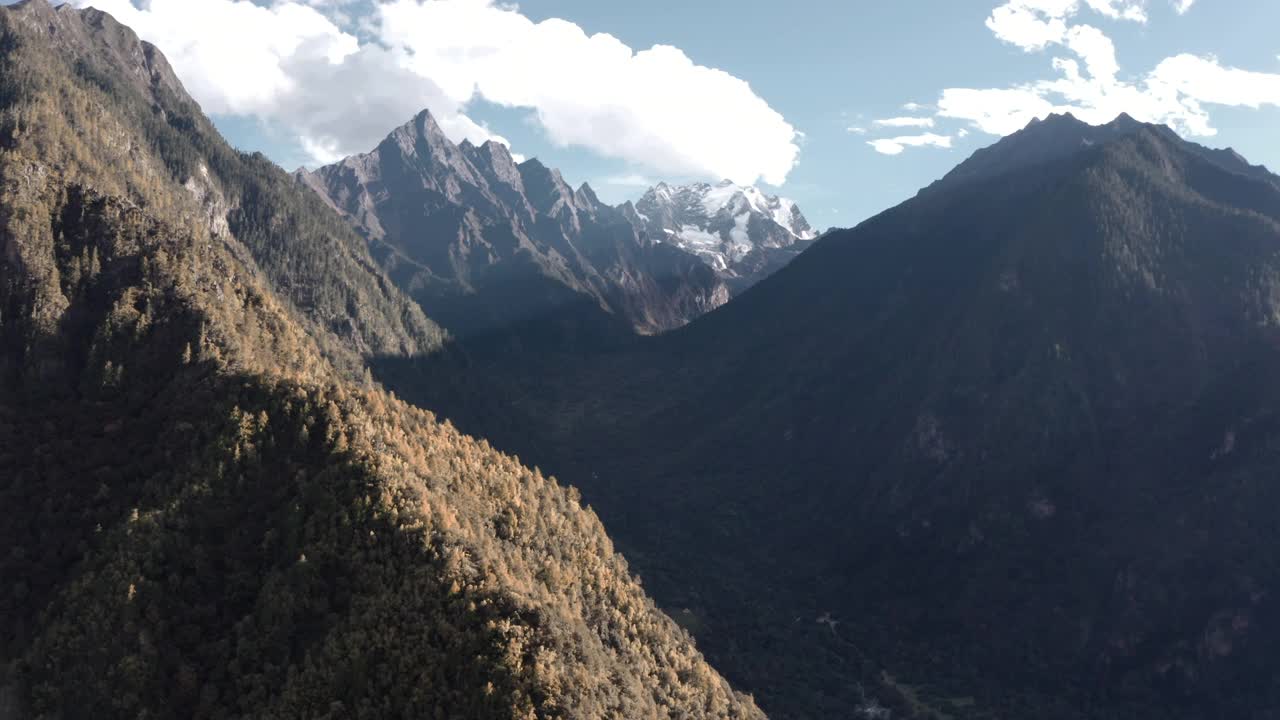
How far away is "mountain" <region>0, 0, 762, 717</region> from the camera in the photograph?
337ft

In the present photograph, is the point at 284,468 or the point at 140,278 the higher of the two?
the point at 140,278

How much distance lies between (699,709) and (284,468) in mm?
72074

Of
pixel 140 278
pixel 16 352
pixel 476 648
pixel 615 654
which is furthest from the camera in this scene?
pixel 140 278

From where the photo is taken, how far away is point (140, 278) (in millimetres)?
164125

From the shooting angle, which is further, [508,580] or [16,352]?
[16,352]

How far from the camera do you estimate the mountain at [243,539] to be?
337 ft

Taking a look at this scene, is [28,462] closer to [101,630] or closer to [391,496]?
[101,630]

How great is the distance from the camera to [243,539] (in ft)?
393

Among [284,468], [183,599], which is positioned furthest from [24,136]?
[183,599]

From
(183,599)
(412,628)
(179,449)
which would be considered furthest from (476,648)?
(179,449)

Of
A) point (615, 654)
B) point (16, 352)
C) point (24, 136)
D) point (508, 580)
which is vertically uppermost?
point (24, 136)

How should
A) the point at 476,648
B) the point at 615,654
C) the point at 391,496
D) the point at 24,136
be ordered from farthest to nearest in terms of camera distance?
the point at 24,136
the point at 615,654
the point at 391,496
the point at 476,648

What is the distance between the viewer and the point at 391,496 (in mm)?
119250

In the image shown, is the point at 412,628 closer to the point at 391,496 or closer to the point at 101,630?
the point at 391,496
